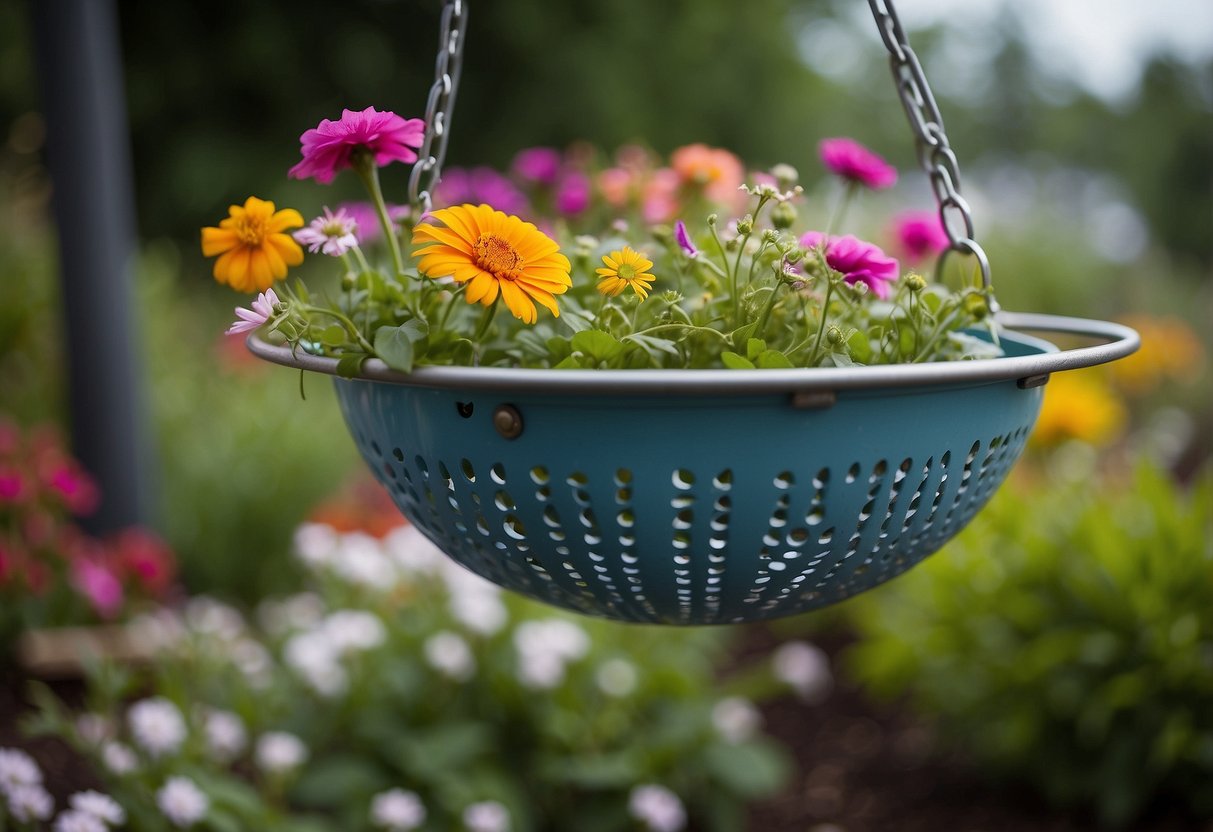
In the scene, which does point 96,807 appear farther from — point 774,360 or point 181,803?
point 774,360

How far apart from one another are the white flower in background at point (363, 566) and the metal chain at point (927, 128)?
1670 mm

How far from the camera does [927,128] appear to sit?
3.39 feet

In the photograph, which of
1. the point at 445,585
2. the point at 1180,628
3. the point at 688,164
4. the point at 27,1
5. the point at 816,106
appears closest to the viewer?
the point at 688,164

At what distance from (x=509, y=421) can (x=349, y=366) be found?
0.42 ft

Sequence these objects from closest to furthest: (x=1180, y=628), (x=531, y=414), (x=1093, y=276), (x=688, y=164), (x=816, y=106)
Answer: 1. (x=531, y=414)
2. (x=688, y=164)
3. (x=1180, y=628)
4. (x=1093, y=276)
5. (x=816, y=106)

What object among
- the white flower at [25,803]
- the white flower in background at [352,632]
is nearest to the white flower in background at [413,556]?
the white flower in background at [352,632]

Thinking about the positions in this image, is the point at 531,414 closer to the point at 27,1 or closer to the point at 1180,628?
the point at 1180,628

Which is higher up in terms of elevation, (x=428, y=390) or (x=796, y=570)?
(x=428, y=390)

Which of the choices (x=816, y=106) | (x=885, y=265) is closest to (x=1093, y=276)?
(x=816, y=106)

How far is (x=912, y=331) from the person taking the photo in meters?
1.02

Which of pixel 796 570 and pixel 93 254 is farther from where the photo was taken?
pixel 93 254

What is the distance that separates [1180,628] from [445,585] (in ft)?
5.15

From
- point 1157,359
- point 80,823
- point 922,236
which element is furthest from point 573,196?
point 1157,359

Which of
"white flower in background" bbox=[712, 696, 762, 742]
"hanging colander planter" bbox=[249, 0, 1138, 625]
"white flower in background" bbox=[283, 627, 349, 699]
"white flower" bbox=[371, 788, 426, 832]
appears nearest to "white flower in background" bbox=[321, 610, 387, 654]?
"white flower in background" bbox=[283, 627, 349, 699]
